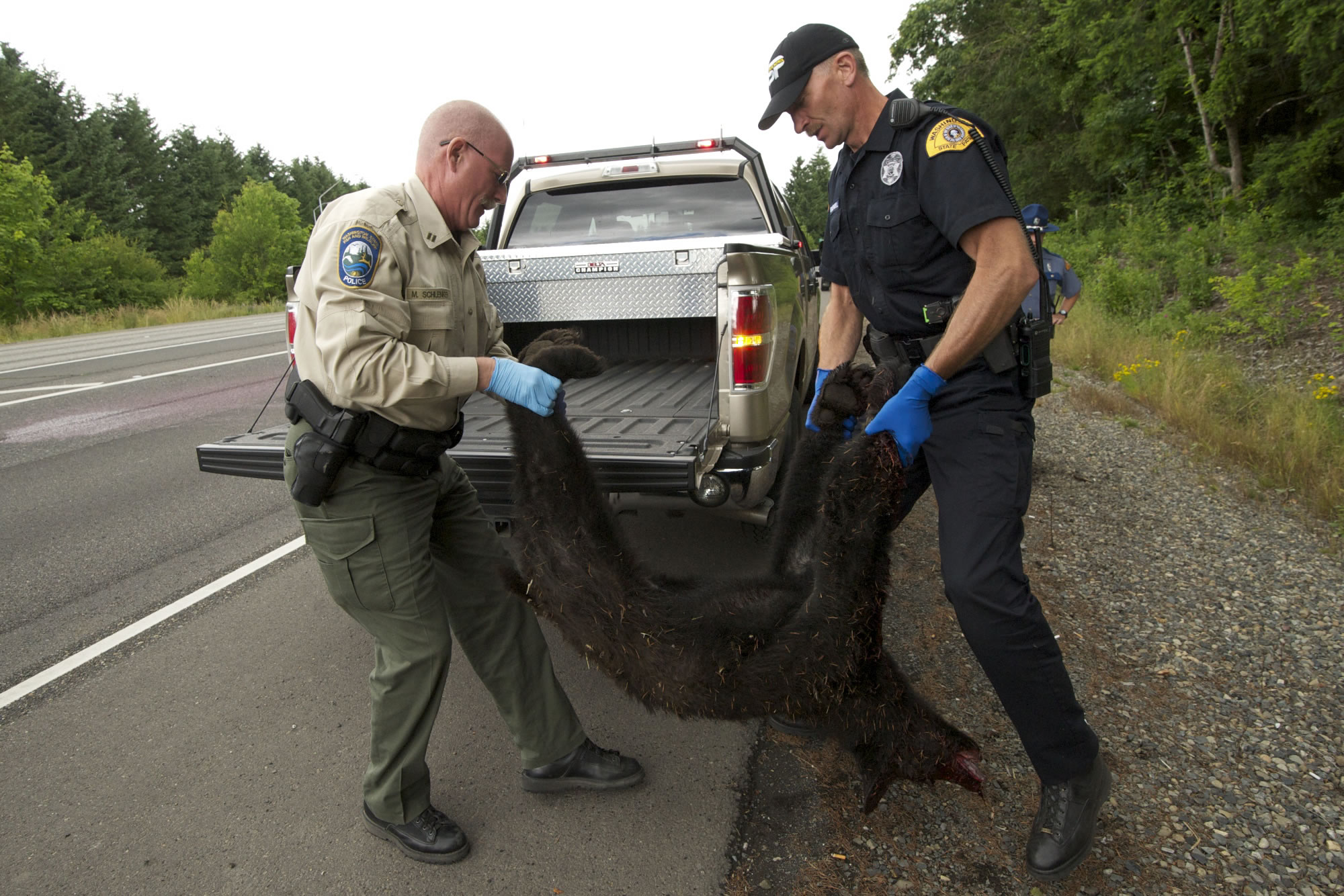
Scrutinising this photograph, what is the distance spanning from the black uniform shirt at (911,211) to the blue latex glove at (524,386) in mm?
1073

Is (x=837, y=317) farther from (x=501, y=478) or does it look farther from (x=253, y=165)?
(x=253, y=165)

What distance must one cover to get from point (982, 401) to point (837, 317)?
0.89 metres

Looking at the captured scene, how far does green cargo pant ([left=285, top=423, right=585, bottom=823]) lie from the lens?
2.19 meters

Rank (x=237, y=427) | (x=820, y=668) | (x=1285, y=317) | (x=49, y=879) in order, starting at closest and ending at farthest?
(x=820, y=668) → (x=49, y=879) → (x=237, y=427) → (x=1285, y=317)

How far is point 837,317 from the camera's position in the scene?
9.72 feet

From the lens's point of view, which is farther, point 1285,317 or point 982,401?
point 1285,317

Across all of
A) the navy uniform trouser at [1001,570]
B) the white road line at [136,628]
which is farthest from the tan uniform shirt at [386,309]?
the white road line at [136,628]

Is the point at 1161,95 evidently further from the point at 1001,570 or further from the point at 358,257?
the point at 358,257

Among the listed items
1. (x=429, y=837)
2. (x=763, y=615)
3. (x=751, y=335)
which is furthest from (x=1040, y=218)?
(x=429, y=837)

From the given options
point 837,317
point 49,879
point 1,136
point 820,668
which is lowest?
point 49,879

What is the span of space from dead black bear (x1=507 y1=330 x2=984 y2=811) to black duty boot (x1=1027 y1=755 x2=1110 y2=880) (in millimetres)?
222

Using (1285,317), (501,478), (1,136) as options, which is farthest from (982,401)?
(1,136)

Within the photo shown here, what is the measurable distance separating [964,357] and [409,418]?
5.01ft

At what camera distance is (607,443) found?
321 cm
